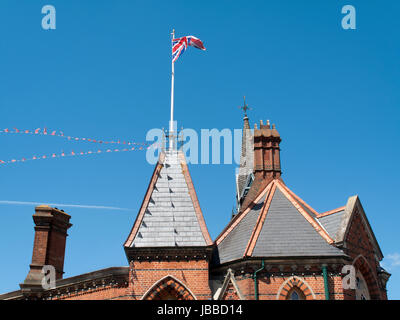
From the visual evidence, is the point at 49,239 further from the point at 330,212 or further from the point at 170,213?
the point at 330,212

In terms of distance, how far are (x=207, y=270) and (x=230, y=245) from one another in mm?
2875

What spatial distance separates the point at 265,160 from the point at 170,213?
10021 mm

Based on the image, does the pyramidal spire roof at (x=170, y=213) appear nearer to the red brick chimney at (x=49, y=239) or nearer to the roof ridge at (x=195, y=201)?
the roof ridge at (x=195, y=201)

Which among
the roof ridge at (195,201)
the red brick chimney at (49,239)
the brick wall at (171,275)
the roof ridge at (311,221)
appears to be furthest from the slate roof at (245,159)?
the brick wall at (171,275)

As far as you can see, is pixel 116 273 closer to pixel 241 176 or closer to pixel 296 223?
pixel 296 223

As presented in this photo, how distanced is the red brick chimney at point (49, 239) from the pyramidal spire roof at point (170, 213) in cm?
616

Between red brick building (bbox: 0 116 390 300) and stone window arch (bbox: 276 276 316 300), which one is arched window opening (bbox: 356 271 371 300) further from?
stone window arch (bbox: 276 276 316 300)

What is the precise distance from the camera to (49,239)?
2470 cm

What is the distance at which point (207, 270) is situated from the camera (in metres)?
20.4

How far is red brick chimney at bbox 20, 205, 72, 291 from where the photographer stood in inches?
942

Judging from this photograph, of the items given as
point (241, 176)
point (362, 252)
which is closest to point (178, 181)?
point (362, 252)

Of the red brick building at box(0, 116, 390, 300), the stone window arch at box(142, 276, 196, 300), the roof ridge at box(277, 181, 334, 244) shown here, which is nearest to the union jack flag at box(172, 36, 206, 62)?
the red brick building at box(0, 116, 390, 300)

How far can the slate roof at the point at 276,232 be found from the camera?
20688 mm

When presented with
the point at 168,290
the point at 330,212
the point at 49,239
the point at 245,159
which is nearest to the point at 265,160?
the point at 330,212
